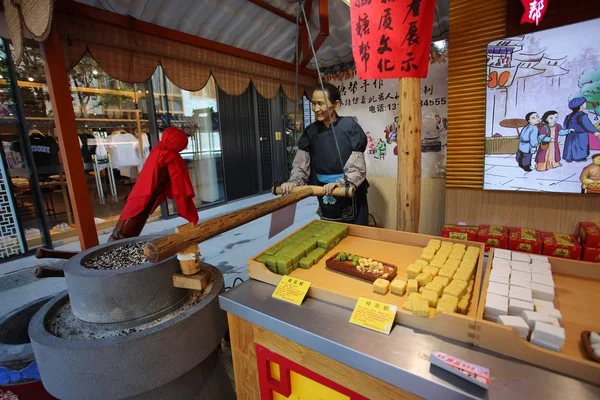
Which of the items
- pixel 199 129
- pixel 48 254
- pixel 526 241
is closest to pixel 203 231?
pixel 48 254

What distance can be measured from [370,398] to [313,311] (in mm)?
355

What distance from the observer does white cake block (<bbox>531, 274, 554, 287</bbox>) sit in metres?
1.19

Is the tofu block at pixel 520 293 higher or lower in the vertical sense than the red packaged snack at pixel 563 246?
higher

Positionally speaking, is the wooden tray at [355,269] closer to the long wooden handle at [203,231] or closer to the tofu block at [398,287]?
the tofu block at [398,287]

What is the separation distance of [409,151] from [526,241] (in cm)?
126

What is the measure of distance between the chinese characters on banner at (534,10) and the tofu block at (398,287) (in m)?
2.53

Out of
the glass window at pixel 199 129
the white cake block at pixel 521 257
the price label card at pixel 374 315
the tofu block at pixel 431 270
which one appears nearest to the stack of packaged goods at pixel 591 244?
the white cake block at pixel 521 257

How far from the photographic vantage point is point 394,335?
105 centimetres

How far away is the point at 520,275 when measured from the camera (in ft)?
4.10

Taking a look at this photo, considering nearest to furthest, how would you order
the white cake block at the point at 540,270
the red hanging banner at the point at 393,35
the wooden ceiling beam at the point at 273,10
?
the white cake block at the point at 540,270 < the red hanging banner at the point at 393,35 < the wooden ceiling beam at the point at 273,10

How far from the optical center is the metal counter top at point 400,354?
81cm

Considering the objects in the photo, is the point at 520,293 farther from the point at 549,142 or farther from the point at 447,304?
the point at 549,142

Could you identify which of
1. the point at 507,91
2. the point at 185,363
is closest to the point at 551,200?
the point at 507,91

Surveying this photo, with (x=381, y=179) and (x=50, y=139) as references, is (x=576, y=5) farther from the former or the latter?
→ (x=50, y=139)
